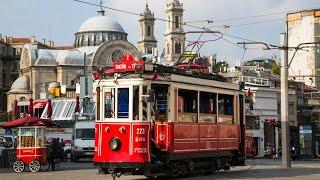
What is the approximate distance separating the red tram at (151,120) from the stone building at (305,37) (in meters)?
62.0

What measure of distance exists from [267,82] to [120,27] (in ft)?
235

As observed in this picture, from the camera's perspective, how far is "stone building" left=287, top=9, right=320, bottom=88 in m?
83.5

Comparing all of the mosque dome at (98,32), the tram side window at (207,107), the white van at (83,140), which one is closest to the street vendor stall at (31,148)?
the tram side window at (207,107)

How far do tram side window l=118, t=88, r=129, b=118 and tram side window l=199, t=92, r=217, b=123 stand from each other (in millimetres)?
3562

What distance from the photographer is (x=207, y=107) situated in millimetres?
23172

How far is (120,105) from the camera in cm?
2016

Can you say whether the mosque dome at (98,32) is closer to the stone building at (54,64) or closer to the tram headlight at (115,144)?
the stone building at (54,64)

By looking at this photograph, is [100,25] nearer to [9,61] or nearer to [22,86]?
[22,86]

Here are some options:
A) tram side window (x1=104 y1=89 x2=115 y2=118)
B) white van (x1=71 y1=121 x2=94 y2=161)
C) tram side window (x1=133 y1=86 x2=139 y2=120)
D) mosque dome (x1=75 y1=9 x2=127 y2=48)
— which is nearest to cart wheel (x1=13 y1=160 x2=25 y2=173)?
tram side window (x1=104 y1=89 x2=115 y2=118)

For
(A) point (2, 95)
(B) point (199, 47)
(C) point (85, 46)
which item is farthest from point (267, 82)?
(A) point (2, 95)

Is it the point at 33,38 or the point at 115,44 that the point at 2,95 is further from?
the point at 115,44

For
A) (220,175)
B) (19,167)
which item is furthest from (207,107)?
(19,167)

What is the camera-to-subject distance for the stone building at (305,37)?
83.5m

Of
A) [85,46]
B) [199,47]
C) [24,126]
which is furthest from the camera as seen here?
[85,46]
